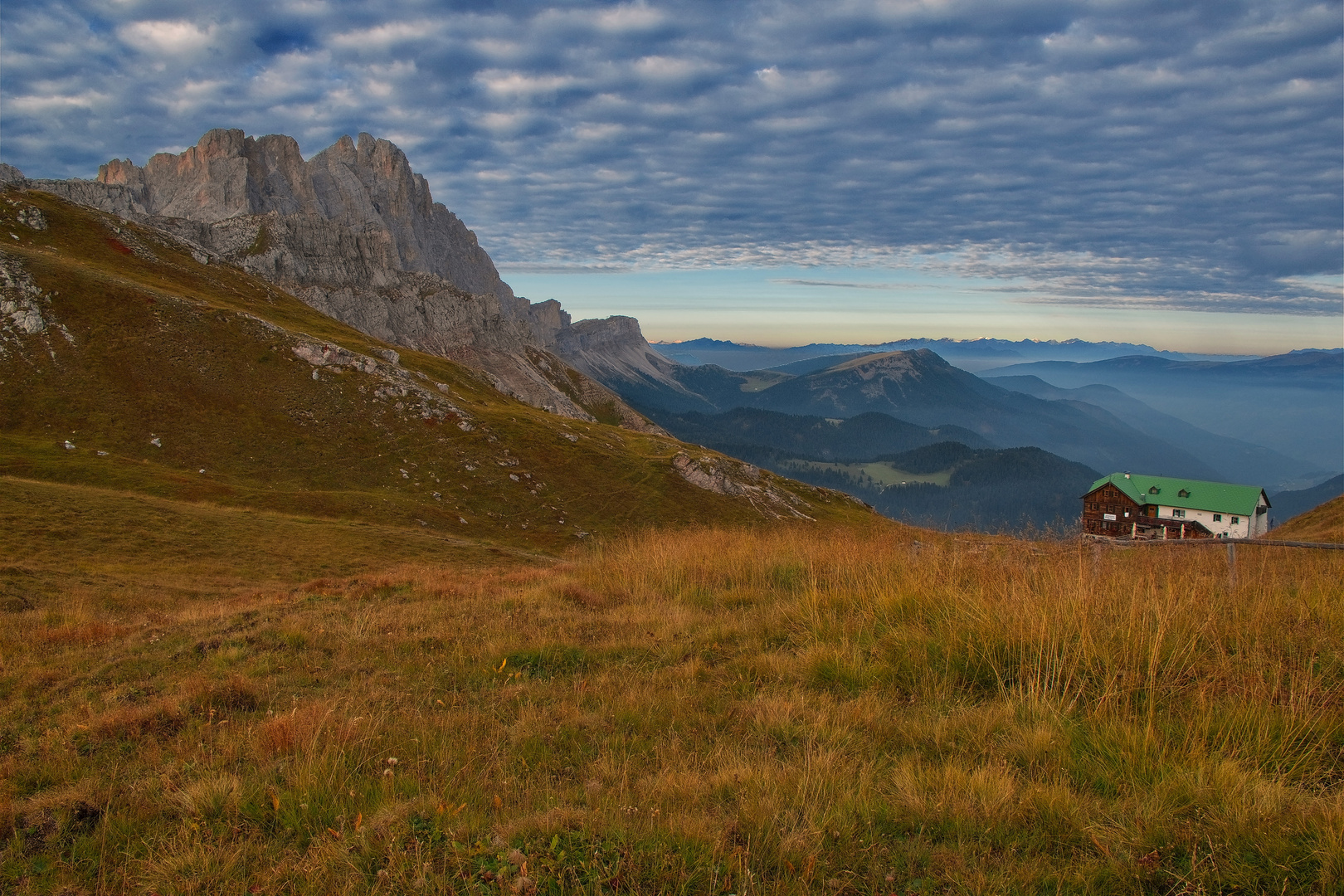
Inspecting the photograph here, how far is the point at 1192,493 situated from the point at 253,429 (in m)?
104

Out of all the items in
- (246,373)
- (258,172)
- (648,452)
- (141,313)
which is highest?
(258,172)

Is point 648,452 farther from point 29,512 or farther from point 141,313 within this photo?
point 29,512

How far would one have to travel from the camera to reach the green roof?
76062mm

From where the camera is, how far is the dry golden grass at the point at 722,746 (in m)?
3.76

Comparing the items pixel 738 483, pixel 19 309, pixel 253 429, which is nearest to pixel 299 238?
pixel 19 309

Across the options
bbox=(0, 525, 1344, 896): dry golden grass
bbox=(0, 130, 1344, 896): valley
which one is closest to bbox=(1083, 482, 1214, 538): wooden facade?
bbox=(0, 130, 1344, 896): valley

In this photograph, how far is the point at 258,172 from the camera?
177500 mm

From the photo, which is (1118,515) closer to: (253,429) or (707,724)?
(707,724)

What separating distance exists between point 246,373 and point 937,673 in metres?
70.6

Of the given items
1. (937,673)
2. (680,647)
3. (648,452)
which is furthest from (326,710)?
(648,452)

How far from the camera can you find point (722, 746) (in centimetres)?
525

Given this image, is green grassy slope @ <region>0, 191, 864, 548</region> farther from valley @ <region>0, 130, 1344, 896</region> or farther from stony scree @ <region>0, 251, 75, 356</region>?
valley @ <region>0, 130, 1344, 896</region>

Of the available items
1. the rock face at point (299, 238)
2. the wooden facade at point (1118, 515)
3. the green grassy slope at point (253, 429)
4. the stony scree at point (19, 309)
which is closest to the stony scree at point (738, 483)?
the green grassy slope at point (253, 429)

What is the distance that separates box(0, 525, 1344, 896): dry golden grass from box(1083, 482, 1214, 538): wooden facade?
278 ft
